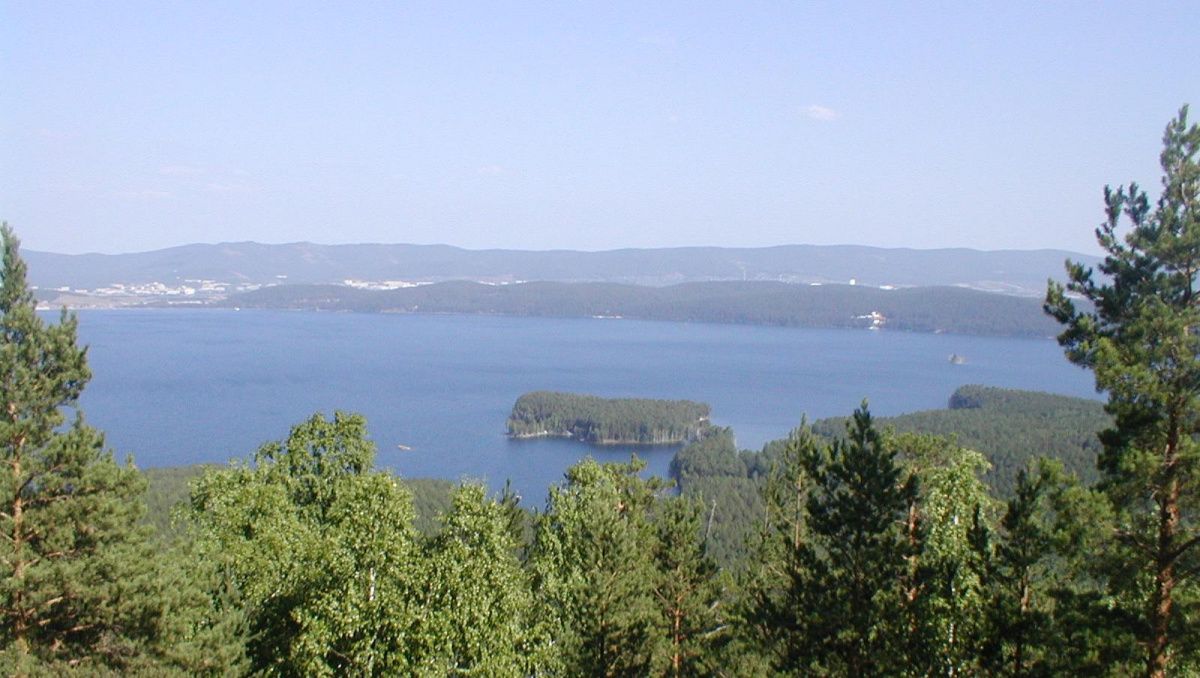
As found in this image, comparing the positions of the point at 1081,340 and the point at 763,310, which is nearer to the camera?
the point at 1081,340

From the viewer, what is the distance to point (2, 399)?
252 inches

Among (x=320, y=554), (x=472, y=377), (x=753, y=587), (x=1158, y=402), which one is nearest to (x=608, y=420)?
(x=472, y=377)

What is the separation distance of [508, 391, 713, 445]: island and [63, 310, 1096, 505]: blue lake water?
1759 mm

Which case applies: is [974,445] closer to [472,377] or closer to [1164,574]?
[1164,574]

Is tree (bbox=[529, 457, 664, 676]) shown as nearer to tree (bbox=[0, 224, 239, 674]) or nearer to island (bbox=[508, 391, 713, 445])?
tree (bbox=[0, 224, 239, 674])

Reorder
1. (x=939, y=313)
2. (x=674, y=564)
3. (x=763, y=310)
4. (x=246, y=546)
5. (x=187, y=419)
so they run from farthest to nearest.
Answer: (x=763, y=310)
(x=939, y=313)
(x=187, y=419)
(x=674, y=564)
(x=246, y=546)

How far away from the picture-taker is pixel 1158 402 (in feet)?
17.1

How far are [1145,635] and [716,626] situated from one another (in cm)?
504

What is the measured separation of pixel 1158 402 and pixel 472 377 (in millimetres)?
67894

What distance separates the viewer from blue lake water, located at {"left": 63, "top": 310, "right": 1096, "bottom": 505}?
147 feet

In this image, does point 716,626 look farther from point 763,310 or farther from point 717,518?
point 763,310

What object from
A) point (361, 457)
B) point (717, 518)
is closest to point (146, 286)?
point (717, 518)

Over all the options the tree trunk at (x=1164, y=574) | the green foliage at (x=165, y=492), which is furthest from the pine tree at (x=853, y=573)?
the green foliage at (x=165, y=492)

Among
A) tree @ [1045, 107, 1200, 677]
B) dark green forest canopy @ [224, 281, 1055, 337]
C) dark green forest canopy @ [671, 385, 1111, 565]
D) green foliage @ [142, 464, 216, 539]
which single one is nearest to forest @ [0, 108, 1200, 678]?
tree @ [1045, 107, 1200, 677]
